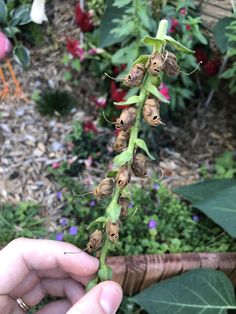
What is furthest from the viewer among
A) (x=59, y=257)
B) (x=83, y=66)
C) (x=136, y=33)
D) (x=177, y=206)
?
(x=83, y=66)

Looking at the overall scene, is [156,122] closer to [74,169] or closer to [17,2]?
[74,169]

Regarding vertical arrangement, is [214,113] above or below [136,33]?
below

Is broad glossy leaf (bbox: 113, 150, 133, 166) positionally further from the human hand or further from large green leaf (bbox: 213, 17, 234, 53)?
large green leaf (bbox: 213, 17, 234, 53)

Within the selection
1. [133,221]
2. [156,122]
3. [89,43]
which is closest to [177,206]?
[133,221]

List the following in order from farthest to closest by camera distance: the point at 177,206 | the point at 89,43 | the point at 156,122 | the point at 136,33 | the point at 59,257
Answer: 1. the point at 89,43
2. the point at 177,206
3. the point at 136,33
4. the point at 59,257
5. the point at 156,122

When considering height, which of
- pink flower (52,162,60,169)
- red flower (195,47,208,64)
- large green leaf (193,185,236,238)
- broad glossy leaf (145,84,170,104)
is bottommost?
pink flower (52,162,60,169)

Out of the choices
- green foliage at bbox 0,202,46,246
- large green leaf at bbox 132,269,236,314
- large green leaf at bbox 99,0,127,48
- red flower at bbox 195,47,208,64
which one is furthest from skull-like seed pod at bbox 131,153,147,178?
red flower at bbox 195,47,208,64
